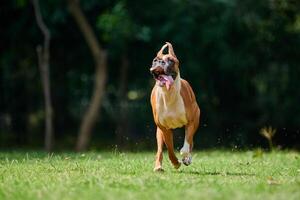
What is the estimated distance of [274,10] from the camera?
23875mm

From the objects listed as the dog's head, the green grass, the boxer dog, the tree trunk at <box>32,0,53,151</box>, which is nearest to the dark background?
the tree trunk at <box>32,0,53,151</box>

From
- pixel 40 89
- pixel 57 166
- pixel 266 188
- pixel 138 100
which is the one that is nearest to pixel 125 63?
pixel 138 100

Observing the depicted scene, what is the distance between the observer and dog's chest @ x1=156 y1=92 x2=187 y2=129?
381 inches

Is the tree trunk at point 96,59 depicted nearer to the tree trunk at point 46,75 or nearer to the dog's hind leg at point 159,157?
the tree trunk at point 46,75

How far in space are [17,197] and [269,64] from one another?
1777cm

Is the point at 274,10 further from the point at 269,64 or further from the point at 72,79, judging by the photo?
the point at 72,79

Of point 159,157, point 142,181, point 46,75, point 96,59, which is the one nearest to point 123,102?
point 96,59

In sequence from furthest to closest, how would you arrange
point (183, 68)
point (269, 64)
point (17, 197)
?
1. point (269, 64)
2. point (183, 68)
3. point (17, 197)

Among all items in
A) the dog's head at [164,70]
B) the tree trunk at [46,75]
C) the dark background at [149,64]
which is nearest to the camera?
the dog's head at [164,70]

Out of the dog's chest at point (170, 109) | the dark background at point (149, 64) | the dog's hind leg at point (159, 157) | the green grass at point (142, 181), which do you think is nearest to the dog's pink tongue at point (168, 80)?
the dog's chest at point (170, 109)

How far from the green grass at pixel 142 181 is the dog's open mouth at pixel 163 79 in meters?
1.06

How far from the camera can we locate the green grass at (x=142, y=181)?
24.5ft

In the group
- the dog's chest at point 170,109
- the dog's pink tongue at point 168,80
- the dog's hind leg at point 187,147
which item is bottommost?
the dog's hind leg at point 187,147

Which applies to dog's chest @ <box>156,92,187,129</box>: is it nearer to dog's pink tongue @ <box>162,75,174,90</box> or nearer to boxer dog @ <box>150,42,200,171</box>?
boxer dog @ <box>150,42,200,171</box>
